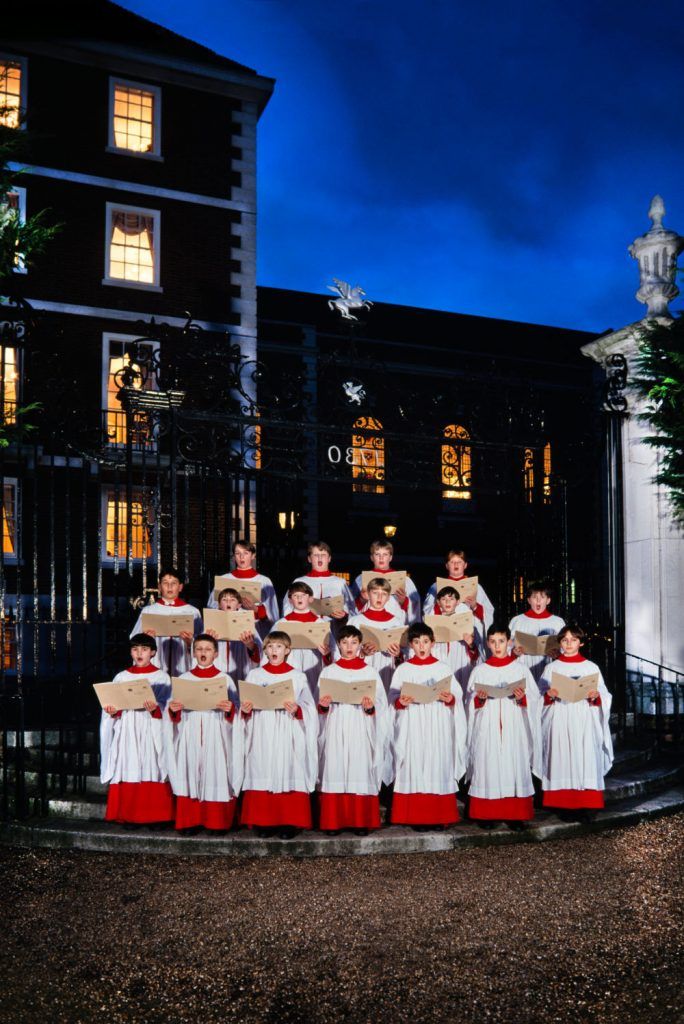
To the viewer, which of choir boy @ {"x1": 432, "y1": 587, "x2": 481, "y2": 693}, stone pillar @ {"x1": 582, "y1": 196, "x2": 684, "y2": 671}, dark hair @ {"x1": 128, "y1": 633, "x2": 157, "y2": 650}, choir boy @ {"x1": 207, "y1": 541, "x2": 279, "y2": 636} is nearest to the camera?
dark hair @ {"x1": 128, "y1": 633, "x2": 157, "y2": 650}

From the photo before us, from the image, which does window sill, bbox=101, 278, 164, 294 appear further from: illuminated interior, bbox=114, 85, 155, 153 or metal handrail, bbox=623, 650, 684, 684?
metal handrail, bbox=623, 650, 684, 684

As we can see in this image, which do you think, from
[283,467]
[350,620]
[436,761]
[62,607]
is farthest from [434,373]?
[436,761]

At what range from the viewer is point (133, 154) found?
21.7 meters

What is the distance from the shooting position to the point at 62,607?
18.7 metres

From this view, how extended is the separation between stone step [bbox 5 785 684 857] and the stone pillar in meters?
4.11

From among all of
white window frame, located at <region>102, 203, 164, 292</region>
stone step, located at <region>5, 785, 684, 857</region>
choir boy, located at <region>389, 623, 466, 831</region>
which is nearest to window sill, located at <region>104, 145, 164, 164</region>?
white window frame, located at <region>102, 203, 164, 292</region>

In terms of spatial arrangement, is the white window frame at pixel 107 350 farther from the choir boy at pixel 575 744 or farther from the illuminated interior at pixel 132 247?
the choir boy at pixel 575 744

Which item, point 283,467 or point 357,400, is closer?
point 357,400

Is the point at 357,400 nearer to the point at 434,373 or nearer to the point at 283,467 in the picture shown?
the point at 283,467

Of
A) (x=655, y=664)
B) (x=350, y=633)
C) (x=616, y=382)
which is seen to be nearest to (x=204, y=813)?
(x=350, y=633)

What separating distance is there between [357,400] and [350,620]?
3100 mm

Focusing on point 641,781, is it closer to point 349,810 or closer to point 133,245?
point 349,810

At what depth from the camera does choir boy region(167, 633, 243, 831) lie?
8141 mm

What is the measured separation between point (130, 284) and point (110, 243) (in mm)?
1043
